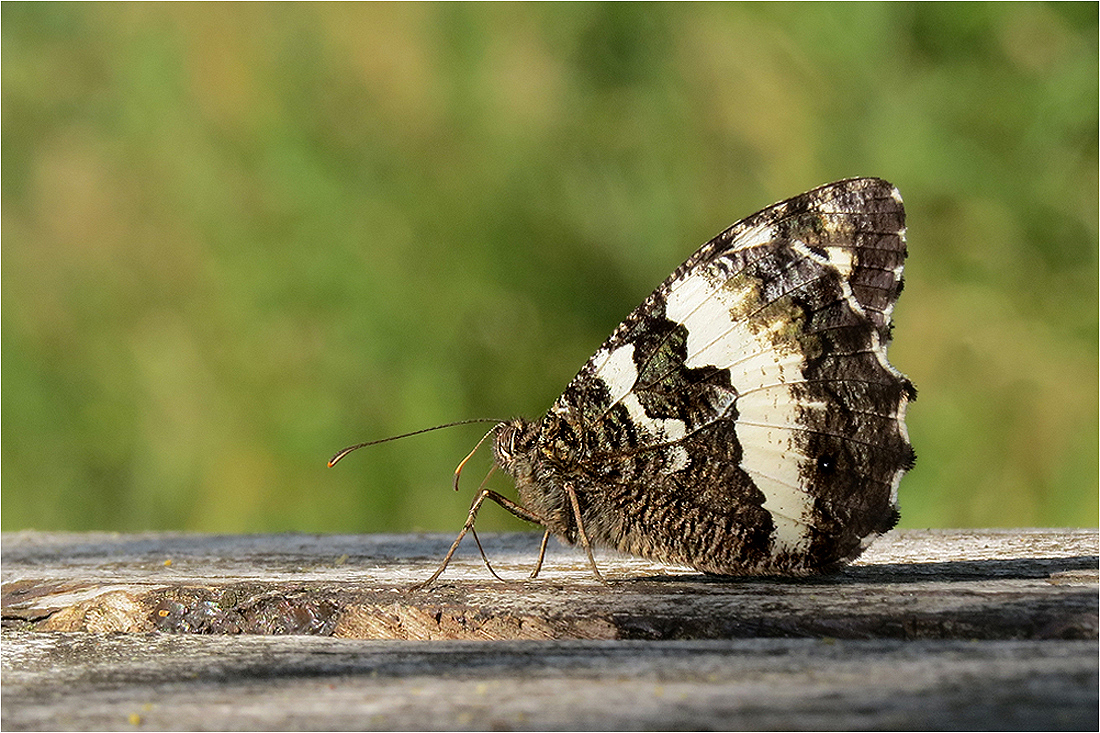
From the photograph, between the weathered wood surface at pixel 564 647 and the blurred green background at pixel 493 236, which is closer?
the weathered wood surface at pixel 564 647

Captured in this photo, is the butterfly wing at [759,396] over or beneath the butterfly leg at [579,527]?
over

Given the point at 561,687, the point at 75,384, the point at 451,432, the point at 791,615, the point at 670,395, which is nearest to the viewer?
the point at 561,687

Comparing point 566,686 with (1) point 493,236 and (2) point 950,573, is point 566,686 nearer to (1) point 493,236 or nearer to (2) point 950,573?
(2) point 950,573

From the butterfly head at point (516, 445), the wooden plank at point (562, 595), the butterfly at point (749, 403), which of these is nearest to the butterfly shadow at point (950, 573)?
the wooden plank at point (562, 595)


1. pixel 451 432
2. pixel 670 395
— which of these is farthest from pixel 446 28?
pixel 670 395

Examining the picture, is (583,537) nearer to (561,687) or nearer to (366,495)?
(561,687)

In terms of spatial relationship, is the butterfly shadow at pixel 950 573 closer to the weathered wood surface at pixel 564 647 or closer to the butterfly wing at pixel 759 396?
the weathered wood surface at pixel 564 647
